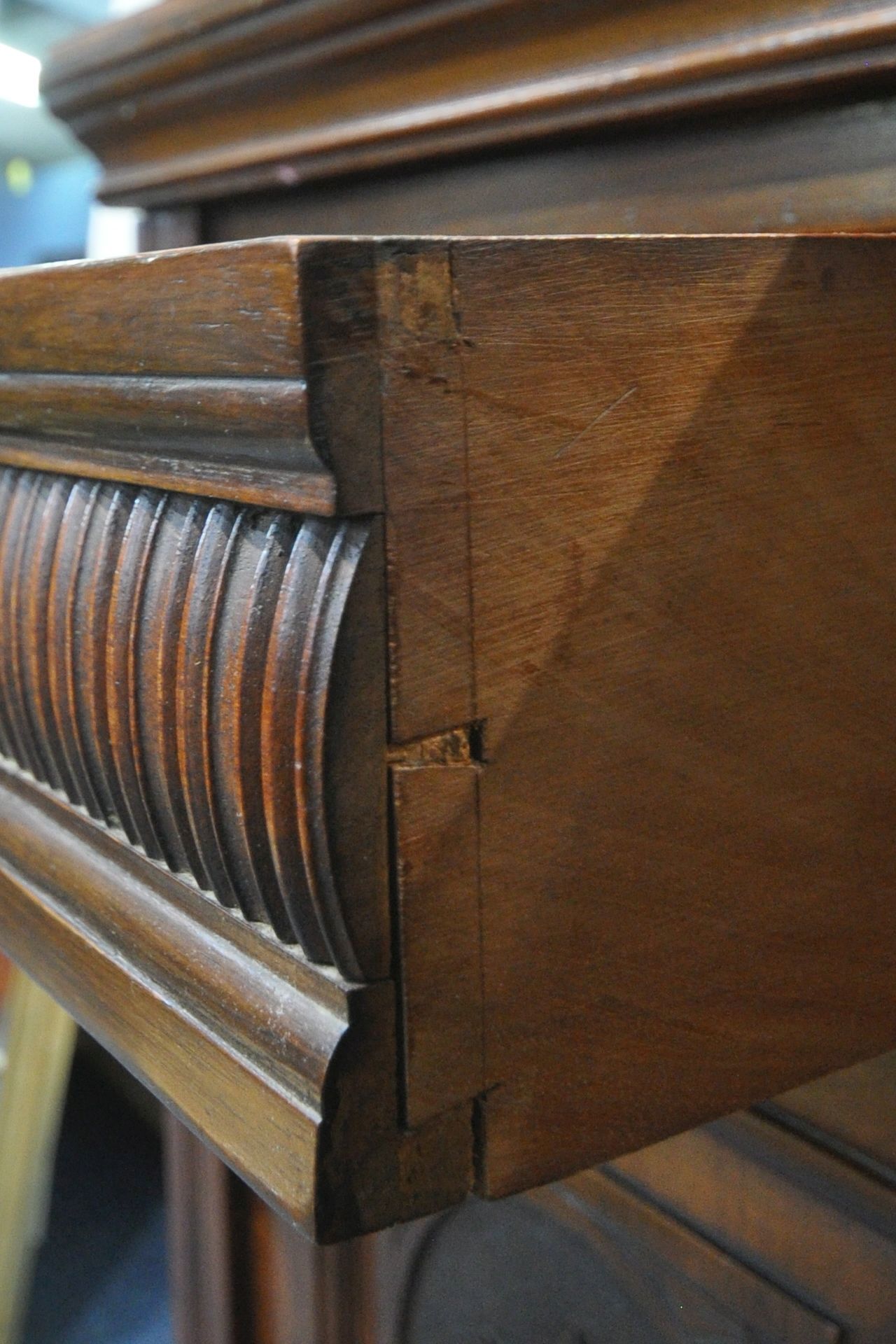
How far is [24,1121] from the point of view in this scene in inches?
59.3

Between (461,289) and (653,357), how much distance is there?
7cm

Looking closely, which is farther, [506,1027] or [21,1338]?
[21,1338]

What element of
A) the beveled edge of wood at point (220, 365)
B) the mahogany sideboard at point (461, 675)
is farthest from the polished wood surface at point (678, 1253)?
the beveled edge of wood at point (220, 365)

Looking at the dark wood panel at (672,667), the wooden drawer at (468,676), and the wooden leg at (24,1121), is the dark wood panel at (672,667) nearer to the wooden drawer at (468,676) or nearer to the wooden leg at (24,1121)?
the wooden drawer at (468,676)

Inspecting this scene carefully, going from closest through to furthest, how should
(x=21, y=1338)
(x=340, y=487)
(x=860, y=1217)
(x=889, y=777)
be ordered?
(x=340, y=487) < (x=889, y=777) < (x=860, y=1217) < (x=21, y=1338)

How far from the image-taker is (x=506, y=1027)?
1.28 ft

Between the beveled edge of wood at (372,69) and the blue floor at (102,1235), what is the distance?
123 cm

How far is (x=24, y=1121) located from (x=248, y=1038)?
1.25 meters

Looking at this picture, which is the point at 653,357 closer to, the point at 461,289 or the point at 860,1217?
the point at 461,289

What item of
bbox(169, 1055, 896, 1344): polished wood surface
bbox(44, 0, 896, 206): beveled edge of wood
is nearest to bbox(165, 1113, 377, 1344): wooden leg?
bbox(169, 1055, 896, 1344): polished wood surface

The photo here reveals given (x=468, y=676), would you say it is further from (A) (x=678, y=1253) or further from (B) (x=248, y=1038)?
(A) (x=678, y=1253)

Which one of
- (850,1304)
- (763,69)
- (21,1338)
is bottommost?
(21,1338)

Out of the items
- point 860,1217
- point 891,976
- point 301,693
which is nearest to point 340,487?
point 301,693

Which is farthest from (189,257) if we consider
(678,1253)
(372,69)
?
(678,1253)
